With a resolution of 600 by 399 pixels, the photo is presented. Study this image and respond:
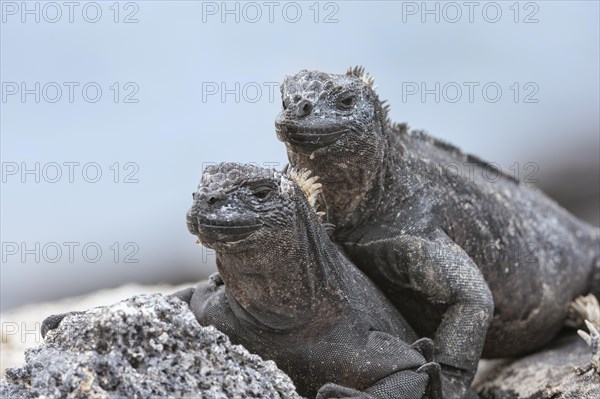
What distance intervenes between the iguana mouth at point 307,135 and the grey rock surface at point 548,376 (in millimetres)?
2440

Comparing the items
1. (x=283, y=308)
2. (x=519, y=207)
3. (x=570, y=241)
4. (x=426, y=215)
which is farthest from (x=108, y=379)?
(x=570, y=241)

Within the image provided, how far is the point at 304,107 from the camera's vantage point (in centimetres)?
589

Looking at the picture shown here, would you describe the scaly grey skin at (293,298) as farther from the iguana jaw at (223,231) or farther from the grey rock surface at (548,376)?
the grey rock surface at (548,376)

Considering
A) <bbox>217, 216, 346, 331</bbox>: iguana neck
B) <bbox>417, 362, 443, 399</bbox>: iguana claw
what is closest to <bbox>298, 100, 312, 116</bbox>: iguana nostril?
<bbox>217, 216, 346, 331</bbox>: iguana neck

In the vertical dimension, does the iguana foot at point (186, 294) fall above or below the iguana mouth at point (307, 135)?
below

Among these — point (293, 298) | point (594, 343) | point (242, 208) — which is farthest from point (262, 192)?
point (594, 343)

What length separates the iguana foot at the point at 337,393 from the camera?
5.00m

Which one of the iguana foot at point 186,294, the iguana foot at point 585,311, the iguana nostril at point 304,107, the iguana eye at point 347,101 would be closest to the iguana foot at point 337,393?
the iguana foot at point 186,294

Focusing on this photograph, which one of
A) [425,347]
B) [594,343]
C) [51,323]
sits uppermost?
[51,323]

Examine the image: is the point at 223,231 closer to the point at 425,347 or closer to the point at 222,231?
the point at 222,231

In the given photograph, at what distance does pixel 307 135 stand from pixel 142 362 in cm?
188

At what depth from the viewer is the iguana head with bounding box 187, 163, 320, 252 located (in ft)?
16.1

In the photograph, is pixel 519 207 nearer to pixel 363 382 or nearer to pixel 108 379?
pixel 363 382

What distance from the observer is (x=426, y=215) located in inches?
261
